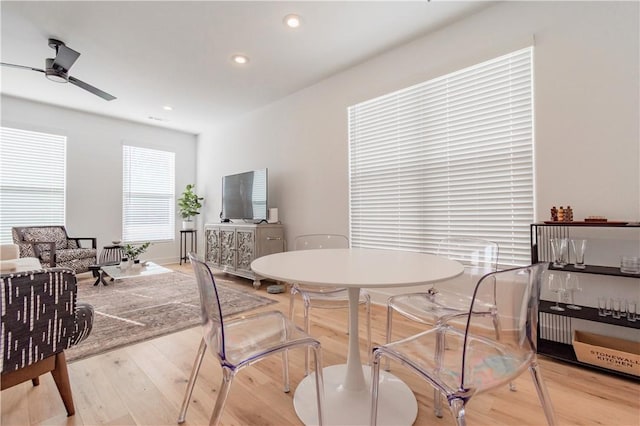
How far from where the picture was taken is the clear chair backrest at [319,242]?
2314 mm

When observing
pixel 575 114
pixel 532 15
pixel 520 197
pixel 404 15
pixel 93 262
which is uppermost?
pixel 404 15

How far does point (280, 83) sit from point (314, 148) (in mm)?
934

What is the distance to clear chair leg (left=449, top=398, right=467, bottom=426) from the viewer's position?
2.71 feet

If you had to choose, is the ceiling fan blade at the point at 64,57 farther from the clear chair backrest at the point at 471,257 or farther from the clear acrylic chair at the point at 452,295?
the clear chair backrest at the point at 471,257

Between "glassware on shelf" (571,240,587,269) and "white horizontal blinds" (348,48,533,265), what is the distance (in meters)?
0.32

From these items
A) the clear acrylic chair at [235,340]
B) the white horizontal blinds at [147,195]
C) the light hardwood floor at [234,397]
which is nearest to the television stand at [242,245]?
the white horizontal blinds at [147,195]

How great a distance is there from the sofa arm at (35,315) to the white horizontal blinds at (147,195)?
4.47 metres

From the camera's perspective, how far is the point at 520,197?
2.22 metres

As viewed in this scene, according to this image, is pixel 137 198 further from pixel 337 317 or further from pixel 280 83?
pixel 337 317

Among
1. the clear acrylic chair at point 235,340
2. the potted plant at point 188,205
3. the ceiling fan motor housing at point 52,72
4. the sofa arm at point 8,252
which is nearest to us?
the clear acrylic chair at point 235,340

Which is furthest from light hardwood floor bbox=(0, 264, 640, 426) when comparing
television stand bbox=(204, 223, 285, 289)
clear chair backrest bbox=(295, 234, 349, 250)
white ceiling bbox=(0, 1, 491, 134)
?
white ceiling bbox=(0, 1, 491, 134)

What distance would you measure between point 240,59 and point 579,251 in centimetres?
340

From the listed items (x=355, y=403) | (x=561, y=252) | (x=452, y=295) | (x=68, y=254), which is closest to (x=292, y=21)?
(x=452, y=295)

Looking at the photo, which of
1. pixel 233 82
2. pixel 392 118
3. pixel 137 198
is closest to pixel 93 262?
pixel 137 198
